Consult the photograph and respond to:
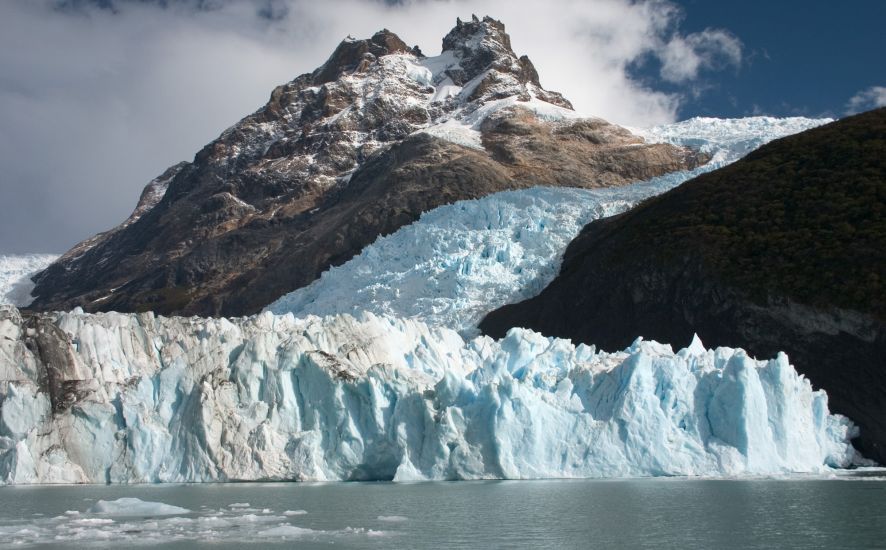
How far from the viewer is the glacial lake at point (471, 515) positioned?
17938 millimetres

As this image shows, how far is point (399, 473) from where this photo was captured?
27844mm

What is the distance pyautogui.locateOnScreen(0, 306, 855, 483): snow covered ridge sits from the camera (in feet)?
91.7

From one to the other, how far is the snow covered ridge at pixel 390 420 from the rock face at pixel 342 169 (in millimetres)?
48757

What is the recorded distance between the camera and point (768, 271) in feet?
133

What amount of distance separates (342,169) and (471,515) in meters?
91.5

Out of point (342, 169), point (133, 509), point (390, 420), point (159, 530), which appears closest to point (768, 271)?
point (390, 420)

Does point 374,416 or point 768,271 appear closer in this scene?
point 374,416

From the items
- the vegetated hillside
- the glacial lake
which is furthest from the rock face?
the glacial lake

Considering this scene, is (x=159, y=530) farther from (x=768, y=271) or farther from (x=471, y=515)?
(x=768, y=271)

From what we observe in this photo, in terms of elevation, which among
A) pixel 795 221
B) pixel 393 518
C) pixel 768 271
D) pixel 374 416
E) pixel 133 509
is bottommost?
pixel 393 518

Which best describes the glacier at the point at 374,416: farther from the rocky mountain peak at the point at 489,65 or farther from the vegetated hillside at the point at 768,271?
the rocky mountain peak at the point at 489,65

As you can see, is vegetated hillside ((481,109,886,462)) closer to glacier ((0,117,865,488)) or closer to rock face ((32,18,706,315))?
glacier ((0,117,865,488))

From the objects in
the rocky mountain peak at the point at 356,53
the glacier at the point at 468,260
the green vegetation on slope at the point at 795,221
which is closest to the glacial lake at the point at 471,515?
the green vegetation on slope at the point at 795,221

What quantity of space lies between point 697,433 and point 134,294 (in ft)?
265
